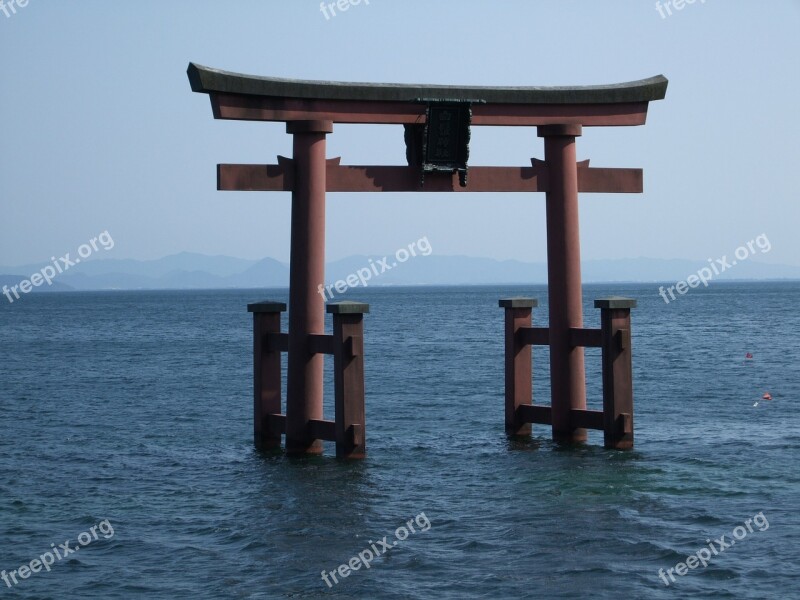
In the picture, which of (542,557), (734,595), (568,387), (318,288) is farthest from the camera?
(568,387)

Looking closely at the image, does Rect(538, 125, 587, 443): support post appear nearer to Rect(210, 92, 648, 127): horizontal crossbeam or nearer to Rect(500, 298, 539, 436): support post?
Rect(210, 92, 648, 127): horizontal crossbeam

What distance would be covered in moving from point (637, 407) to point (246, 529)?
1356 centimetres

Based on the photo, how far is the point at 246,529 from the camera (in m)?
12.6

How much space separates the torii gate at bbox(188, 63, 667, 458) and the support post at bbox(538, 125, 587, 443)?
2cm

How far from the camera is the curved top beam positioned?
14.7 metres

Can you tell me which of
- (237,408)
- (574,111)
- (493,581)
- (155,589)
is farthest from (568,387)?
(237,408)

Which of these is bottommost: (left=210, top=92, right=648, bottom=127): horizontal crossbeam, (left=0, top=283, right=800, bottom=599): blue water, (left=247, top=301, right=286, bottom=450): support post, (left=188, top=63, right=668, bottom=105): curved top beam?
(left=0, top=283, right=800, bottom=599): blue water

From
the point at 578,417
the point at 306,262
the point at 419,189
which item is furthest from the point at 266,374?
the point at 578,417

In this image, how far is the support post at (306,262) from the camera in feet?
49.9

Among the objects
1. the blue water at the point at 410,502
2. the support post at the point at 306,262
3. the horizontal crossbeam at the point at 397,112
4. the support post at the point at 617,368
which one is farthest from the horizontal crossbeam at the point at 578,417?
the horizontal crossbeam at the point at 397,112

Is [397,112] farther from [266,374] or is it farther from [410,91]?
[266,374]

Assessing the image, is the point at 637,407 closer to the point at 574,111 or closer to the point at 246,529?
the point at 574,111

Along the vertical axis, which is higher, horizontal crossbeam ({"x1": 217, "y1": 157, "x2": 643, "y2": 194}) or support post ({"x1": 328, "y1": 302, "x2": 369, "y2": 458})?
horizontal crossbeam ({"x1": 217, "y1": 157, "x2": 643, "y2": 194})

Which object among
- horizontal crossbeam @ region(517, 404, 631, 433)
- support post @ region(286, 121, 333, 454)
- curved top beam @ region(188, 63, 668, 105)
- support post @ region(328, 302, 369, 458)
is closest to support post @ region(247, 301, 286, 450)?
support post @ region(286, 121, 333, 454)
